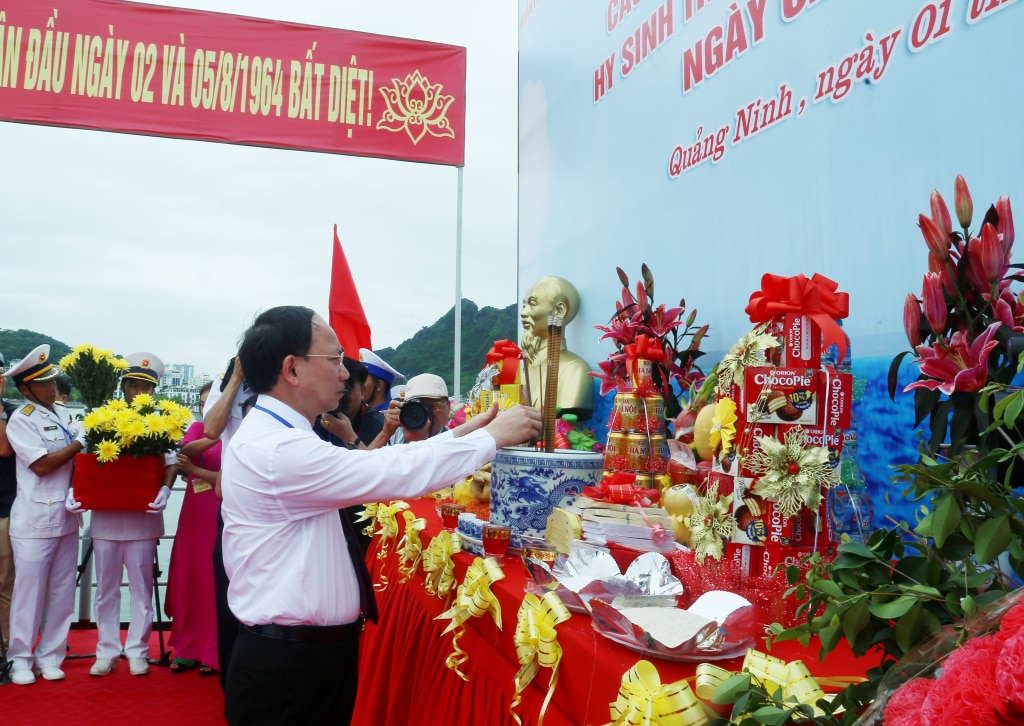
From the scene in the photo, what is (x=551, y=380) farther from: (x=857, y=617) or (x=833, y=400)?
(x=857, y=617)

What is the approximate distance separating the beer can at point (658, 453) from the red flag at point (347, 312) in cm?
263

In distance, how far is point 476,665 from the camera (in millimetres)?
1383

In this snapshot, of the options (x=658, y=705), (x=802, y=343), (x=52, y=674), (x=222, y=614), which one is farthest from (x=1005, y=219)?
(x=52, y=674)

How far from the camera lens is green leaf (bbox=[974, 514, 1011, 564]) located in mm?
584

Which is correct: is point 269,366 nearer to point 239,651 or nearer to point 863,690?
point 239,651

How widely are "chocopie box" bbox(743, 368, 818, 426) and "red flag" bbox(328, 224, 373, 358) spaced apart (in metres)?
3.16

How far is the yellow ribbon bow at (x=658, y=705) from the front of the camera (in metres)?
0.71

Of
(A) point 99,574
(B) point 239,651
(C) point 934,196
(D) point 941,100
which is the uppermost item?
(D) point 941,100

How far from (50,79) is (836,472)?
4465 millimetres

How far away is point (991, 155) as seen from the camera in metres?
1.31

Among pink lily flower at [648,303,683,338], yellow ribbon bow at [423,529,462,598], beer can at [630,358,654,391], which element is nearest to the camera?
yellow ribbon bow at [423,529,462,598]

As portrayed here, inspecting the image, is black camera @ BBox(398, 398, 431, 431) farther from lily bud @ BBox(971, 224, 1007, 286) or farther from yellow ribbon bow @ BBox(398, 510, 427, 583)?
lily bud @ BBox(971, 224, 1007, 286)

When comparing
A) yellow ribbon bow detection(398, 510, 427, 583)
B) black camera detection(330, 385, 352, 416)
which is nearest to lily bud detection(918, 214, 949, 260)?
yellow ribbon bow detection(398, 510, 427, 583)

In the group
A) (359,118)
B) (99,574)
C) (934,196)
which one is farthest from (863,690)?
(359,118)
